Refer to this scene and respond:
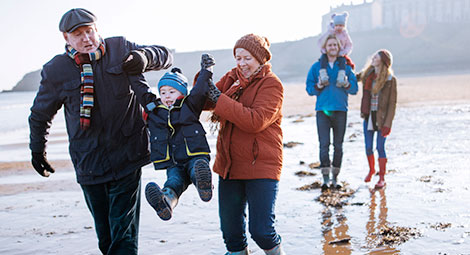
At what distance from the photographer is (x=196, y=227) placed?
516cm

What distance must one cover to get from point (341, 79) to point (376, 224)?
2.04m

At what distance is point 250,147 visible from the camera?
3.35 m

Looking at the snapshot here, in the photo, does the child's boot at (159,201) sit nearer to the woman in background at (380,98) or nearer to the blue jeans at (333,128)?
the blue jeans at (333,128)

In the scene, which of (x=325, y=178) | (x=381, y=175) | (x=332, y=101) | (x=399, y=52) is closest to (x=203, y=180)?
(x=332, y=101)

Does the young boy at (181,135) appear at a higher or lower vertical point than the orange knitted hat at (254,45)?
lower

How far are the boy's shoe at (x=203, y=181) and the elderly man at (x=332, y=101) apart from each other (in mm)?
3335

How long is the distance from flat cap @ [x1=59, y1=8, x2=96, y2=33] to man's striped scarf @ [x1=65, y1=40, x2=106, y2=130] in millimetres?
195

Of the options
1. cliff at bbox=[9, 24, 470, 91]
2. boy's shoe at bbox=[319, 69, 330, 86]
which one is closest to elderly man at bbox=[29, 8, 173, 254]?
boy's shoe at bbox=[319, 69, 330, 86]

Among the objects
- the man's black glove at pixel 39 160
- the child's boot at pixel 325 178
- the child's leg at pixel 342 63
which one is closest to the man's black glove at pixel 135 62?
the man's black glove at pixel 39 160

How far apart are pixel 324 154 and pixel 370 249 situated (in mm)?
2220

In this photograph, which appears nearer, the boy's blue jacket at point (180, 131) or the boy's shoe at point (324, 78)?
the boy's blue jacket at point (180, 131)

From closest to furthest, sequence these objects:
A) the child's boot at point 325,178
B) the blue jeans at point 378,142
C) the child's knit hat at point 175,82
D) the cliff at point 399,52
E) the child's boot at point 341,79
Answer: the child's knit hat at point 175,82, the child's boot at point 341,79, the child's boot at point 325,178, the blue jeans at point 378,142, the cliff at point 399,52

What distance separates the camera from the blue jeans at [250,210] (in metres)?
3.29

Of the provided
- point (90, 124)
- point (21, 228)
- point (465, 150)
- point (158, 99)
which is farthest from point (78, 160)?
point (465, 150)
